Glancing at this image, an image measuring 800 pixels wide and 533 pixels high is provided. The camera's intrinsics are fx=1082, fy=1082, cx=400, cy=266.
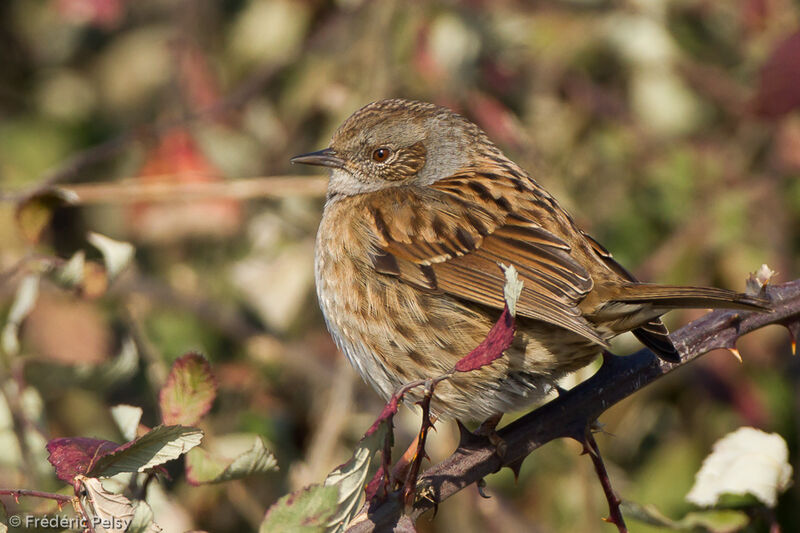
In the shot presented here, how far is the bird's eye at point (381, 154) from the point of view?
149 inches

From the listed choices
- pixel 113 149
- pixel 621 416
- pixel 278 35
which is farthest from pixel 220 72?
pixel 621 416

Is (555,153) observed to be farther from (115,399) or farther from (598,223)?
(115,399)

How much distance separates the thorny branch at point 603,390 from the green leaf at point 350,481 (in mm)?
340

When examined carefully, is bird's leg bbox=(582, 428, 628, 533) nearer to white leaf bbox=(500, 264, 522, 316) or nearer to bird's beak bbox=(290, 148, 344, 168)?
white leaf bbox=(500, 264, 522, 316)

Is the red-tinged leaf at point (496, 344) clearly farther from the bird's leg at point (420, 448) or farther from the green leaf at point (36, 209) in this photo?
the green leaf at point (36, 209)

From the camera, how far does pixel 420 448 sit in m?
2.01

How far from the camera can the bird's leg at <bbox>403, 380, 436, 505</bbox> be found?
1.95m

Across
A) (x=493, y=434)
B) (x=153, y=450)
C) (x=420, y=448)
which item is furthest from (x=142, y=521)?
(x=493, y=434)

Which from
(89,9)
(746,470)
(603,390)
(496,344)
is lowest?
(746,470)

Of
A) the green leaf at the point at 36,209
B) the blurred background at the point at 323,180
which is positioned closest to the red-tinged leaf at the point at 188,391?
the green leaf at the point at 36,209

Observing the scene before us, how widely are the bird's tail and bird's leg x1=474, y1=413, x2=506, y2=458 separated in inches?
18.9

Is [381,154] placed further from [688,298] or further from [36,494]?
[36,494]

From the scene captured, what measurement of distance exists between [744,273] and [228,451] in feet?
6.93

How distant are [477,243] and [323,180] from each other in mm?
1169
